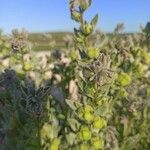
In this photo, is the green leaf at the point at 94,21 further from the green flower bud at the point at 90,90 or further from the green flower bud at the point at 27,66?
the green flower bud at the point at 27,66

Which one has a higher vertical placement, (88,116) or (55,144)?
(88,116)

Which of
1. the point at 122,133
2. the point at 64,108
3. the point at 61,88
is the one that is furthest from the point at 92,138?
the point at 122,133

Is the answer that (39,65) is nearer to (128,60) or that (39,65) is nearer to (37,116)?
(128,60)

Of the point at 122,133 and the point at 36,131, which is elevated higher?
the point at 36,131

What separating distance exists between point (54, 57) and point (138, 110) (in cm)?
66

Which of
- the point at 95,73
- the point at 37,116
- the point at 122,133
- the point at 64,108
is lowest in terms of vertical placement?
the point at 122,133

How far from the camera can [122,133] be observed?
3.56 m

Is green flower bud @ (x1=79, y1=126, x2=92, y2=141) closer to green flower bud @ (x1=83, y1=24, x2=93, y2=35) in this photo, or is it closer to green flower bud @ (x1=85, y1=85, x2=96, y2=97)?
green flower bud @ (x1=85, y1=85, x2=96, y2=97)

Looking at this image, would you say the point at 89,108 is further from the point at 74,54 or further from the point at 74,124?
the point at 74,54

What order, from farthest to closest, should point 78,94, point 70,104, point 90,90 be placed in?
point 78,94
point 70,104
point 90,90

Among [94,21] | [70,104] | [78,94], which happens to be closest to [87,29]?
[94,21]

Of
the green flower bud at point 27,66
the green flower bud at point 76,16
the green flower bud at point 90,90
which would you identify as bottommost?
the green flower bud at point 27,66

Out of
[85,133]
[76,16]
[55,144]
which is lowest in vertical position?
[55,144]

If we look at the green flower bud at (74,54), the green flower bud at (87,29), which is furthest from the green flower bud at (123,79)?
the green flower bud at (87,29)
